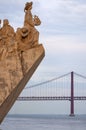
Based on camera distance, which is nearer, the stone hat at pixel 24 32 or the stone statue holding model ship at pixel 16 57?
the stone statue holding model ship at pixel 16 57

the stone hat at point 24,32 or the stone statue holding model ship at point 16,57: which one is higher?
the stone hat at point 24,32

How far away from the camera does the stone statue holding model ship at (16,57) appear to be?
12.3 meters

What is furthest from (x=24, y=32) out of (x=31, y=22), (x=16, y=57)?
(x=16, y=57)

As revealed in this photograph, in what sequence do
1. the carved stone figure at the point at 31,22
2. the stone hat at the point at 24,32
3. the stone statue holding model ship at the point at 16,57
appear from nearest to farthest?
the stone statue holding model ship at the point at 16,57, the stone hat at the point at 24,32, the carved stone figure at the point at 31,22

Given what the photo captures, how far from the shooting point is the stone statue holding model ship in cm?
1229

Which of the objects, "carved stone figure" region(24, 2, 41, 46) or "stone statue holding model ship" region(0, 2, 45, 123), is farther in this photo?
"carved stone figure" region(24, 2, 41, 46)

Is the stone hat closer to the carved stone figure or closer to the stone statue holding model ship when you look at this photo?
the stone statue holding model ship

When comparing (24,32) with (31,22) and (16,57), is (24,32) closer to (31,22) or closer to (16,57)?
(31,22)

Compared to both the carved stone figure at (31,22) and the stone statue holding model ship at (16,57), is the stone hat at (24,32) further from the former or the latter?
the carved stone figure at (31,22)

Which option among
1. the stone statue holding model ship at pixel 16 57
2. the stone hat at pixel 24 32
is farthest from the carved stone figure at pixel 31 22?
A: the stone hat at pixel 24 32

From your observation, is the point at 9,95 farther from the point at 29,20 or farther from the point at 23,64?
the point at 29,20

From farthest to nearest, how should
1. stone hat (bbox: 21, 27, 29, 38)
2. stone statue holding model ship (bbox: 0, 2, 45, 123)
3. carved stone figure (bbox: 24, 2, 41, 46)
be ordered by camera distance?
carved stone figure (bbox: 24, 2, 41, 46)
stone hat (bbox: 21, 27, 29, 38)
stone statue holding model ship (bbox: 0, 2, 45, 123)

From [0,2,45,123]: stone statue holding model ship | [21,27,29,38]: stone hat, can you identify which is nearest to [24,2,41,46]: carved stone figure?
[0,2,45,123]: stone statue holding model ship

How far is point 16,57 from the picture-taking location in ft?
40.9
